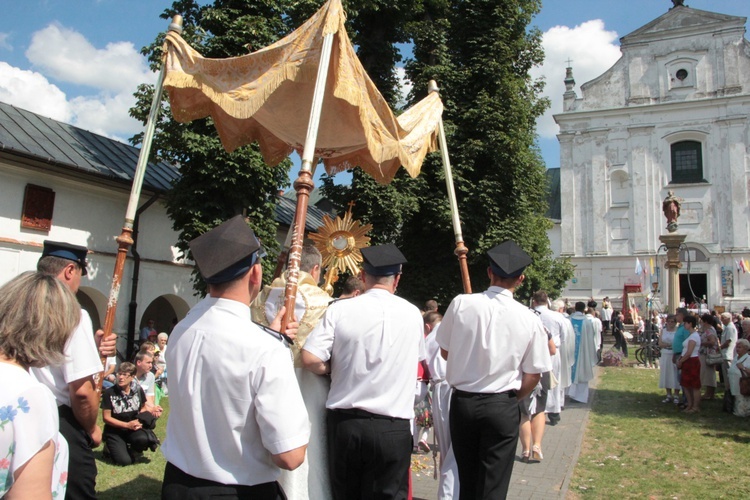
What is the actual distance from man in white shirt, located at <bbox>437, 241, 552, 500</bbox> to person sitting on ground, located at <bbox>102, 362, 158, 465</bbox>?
14.9 ft

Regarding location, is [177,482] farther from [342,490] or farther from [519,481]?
[519,481]

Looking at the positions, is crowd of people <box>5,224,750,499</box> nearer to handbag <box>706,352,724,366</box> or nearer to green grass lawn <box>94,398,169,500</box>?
green grass lawn <box>94,398,169,500</box>

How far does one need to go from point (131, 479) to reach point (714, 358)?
424 inches

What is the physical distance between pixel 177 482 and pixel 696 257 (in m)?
38.4

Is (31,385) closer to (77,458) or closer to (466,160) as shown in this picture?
(77,458)

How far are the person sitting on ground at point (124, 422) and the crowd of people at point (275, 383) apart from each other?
0.06 ft

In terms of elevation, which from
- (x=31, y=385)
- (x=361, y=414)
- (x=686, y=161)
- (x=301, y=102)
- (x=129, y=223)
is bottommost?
(x=361, y=414)

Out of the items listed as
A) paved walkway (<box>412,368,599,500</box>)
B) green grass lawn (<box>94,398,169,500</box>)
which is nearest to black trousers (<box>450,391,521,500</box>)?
paved walkway (<box>412,368,599,500</box>)

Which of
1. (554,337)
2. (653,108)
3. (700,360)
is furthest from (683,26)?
(554,337)

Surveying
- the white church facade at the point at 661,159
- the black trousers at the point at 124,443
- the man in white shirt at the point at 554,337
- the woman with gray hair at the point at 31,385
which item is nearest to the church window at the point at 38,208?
the black trousers at the point at 124,443

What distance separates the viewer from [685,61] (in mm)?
36125

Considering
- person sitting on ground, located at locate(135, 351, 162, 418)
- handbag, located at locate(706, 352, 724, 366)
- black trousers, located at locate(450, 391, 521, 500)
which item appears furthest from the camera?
handbag, located at locate(706, 352, 724, 366)

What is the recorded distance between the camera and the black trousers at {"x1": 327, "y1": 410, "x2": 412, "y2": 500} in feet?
12.0

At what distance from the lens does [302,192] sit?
14.0ft
